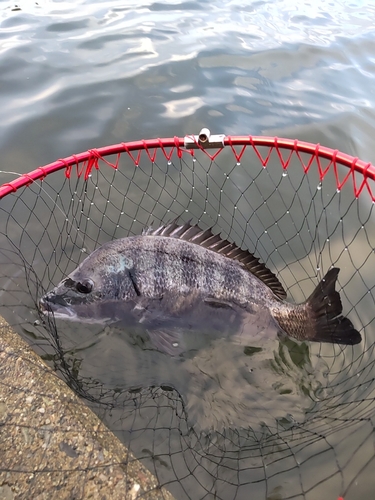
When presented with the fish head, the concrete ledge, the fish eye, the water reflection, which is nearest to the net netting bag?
the water reflection

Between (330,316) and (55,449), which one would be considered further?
(330,316)

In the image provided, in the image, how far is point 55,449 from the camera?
269 cm

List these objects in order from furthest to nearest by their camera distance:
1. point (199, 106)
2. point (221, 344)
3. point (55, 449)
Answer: point (199, 106)
point (221, 344)
point (55, 449)

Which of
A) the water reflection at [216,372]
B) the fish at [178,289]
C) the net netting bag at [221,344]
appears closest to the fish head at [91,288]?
the fish at [178,289]

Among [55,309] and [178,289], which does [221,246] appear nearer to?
[178,289]

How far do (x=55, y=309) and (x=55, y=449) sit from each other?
1.12m

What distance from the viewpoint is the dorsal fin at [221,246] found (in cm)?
359

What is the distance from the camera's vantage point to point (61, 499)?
8.14 feet

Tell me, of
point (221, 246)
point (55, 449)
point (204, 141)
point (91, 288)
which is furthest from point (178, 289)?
point (55, 449)

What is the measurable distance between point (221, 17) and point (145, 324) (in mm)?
7368

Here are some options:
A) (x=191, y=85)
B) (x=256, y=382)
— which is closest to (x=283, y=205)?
(x=256, y=382)

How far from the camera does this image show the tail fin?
3.12 m

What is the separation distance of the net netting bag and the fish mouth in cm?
18

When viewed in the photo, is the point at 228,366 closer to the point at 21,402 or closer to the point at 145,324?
the point at 145,324
